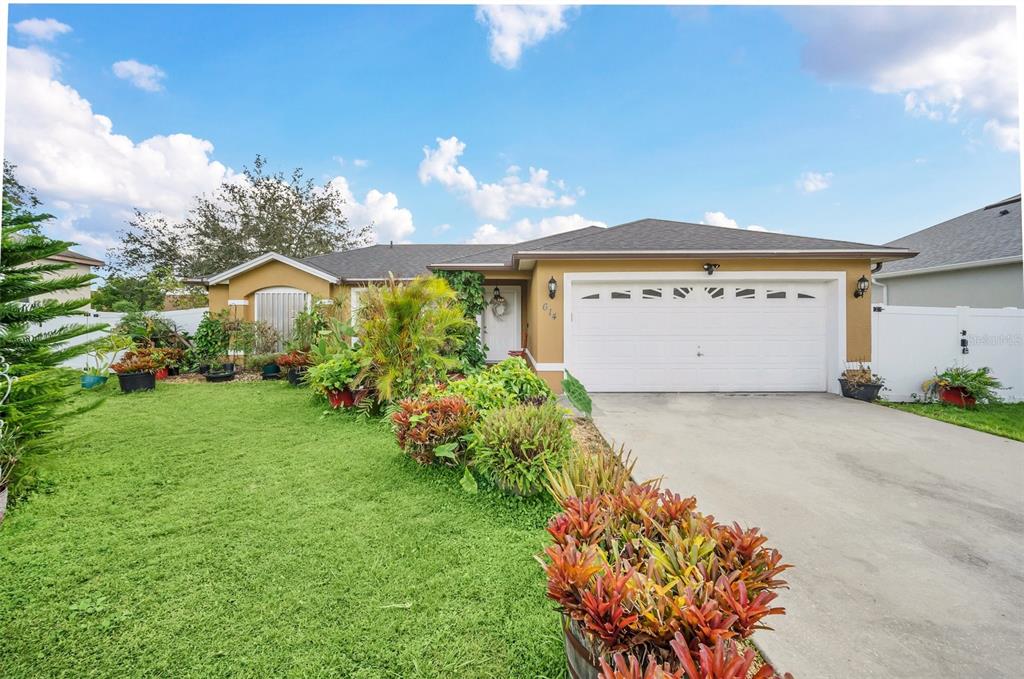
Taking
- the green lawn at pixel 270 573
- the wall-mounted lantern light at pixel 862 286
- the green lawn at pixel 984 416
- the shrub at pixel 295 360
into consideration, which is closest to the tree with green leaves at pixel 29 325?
the green lawn at pixel 270 573

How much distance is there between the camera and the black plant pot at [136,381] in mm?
7895

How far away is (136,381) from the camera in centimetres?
796

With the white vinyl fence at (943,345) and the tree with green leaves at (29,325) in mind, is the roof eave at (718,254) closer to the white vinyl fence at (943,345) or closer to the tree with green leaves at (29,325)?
the white vinyl fence at (943,345)

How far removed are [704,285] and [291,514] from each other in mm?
7450

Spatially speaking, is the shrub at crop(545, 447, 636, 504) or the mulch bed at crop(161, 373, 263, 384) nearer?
the shrub at crop(545, 447, 636, 504)

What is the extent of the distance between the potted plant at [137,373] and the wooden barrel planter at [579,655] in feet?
32.7

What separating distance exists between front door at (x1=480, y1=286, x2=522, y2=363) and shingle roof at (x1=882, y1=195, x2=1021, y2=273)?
34.5 feet

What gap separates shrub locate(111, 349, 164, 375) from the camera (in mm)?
8055

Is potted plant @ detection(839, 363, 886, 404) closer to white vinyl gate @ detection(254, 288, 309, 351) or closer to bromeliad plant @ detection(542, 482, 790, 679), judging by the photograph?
bromeliad plant @ detection(542, 482, 790, 679)

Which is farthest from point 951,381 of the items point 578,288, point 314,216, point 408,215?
point 314,216

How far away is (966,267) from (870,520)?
1036cm

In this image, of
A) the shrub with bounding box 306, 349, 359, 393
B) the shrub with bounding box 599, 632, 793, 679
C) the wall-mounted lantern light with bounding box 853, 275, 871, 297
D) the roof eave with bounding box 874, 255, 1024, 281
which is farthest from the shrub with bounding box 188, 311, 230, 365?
the roof eave with bounding box 874, 255, 1024, 281

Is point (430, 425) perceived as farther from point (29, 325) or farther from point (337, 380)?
point (29, 325)

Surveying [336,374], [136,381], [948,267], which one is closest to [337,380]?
[336,374]
